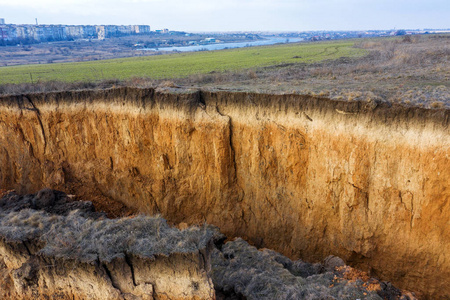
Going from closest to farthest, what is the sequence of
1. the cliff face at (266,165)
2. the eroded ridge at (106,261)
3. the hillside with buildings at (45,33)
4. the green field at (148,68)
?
the eroded ridge at (106,261)
the cliff face at (266,165)
the green field at (148,68)
the hillside with buildings at (45,33)

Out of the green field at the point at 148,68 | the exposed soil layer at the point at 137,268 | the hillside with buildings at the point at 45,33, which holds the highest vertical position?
the hillside with buildings at the point at 45,33

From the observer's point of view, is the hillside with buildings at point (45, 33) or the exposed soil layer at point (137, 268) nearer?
the exposed soil layer at point (137, 268)

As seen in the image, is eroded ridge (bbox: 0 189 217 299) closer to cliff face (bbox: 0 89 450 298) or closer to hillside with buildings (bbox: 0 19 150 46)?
cliff face (bbox: 0 89 450 298)

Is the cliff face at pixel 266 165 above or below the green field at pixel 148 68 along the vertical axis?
below

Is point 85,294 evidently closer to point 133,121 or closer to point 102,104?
point 133,121

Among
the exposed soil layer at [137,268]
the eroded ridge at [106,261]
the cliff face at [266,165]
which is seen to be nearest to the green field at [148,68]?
the cliff face at [266,165]

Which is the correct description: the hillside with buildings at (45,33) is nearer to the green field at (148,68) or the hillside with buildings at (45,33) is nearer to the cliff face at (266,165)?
the green field at (148,68)

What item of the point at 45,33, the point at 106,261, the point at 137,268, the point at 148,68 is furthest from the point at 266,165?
the point at 45,33

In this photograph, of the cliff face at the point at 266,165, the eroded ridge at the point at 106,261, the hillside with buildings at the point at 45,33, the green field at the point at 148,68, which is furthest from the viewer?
the hillside with buildings at the point at 45,33
